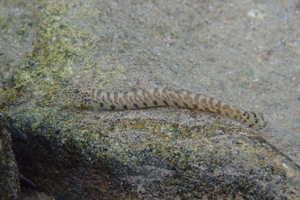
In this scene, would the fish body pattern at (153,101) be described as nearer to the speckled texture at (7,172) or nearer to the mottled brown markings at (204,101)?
the mottled brown markings at (204,101)

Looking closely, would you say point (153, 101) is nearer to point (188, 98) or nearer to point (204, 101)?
point (188, 98)

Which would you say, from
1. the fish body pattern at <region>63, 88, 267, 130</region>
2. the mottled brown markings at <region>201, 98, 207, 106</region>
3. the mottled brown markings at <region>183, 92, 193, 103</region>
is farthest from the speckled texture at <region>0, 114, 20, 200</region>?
the mottled brown markings at <region>201, 98, 207, 106</region>

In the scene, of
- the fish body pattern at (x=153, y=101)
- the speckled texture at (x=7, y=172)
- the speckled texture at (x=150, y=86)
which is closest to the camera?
the speckled texture at (x=7, y=172)

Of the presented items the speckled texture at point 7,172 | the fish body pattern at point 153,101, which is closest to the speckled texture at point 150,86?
the fish body pattern at point 153,101

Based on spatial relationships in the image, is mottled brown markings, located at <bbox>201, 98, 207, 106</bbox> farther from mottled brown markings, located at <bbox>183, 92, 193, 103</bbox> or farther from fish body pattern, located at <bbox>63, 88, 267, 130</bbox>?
mottled brown markings, located at <bbox>183, 92, 193, 103</bbox>

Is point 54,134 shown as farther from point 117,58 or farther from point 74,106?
point 117,58
